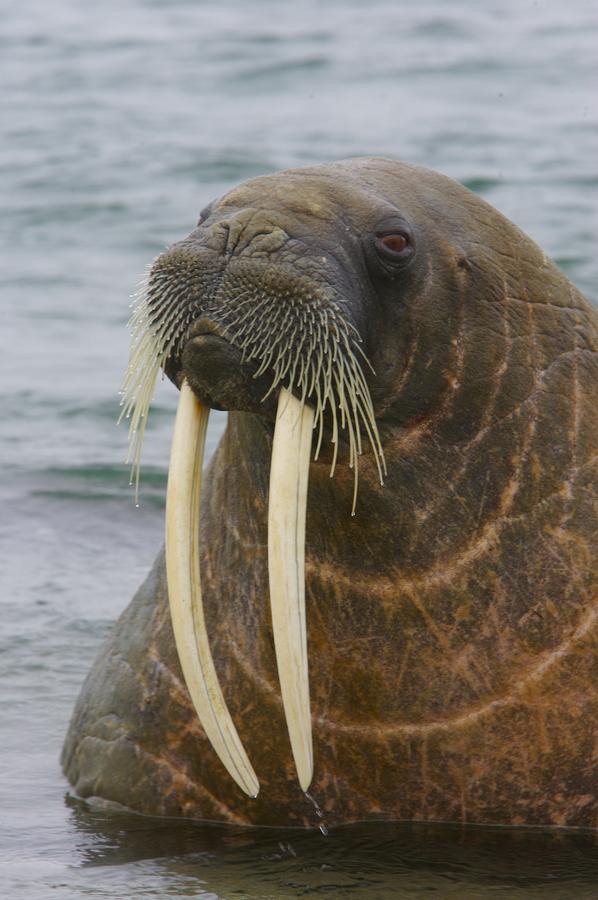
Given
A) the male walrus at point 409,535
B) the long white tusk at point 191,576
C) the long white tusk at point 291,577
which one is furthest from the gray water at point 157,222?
the long white tusk at point 291,577

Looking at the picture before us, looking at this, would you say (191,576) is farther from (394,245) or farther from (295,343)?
(394,245)

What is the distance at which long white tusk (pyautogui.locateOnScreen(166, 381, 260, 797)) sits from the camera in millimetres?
5148

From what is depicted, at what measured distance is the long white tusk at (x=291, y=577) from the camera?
16.2ft

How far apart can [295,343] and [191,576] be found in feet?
2.46

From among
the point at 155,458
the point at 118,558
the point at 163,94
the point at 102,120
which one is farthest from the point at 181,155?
the point at 118,558

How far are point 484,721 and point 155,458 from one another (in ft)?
19.7

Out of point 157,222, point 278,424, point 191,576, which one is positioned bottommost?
point 191,576

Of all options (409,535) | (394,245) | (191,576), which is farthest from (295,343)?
(409,535)

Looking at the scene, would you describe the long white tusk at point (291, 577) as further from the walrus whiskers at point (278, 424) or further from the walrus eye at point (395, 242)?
the walrus eye at point (395, 242)

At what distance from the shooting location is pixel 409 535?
5559 mm

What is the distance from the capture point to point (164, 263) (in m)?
5.12

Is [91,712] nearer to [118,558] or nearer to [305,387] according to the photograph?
[305,387]

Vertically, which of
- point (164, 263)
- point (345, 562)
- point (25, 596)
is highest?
point (164, 263)

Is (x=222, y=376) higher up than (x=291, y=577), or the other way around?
(x=222, y=376)
